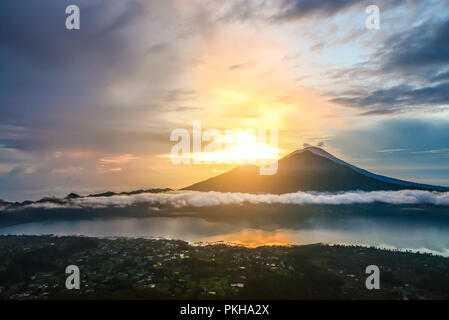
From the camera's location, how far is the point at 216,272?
86812mm

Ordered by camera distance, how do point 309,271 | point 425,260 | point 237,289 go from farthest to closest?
1. point 425,260
2. point 309,271
3. point 237,289

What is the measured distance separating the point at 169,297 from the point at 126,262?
41067 mm

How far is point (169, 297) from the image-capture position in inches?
2557

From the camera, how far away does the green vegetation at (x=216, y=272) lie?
70000 millimetres

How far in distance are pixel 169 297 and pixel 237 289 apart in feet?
57.0

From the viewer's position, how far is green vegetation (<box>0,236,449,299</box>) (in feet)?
230
